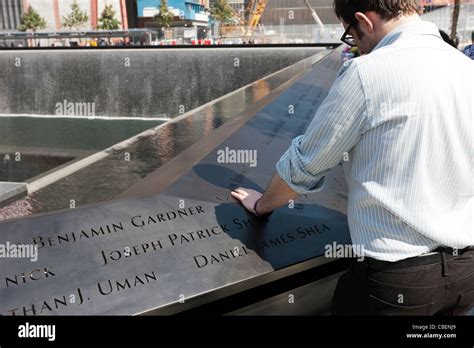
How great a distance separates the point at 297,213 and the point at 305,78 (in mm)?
5320

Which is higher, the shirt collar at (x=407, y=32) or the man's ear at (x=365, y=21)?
the man's ear at (x=365, y=21)

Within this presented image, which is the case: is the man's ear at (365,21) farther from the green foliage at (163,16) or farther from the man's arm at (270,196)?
the green foliage at (163,16)

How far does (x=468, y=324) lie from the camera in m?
1.40

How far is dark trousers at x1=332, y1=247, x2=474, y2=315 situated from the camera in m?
1.26

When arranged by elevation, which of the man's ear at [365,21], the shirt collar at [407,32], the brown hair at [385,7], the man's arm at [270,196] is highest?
the brown hair at [385,7]

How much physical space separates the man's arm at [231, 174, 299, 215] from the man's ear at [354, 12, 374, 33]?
52cm

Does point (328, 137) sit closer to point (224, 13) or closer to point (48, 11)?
point (48, 11)

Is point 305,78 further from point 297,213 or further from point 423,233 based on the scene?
point 423,233

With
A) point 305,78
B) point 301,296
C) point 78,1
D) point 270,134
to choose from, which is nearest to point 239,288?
point 301,296

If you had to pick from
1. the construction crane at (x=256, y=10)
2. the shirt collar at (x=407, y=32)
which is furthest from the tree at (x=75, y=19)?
the shirt collar at (x=407, y=32)

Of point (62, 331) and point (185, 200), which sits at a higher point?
point (185, 200)

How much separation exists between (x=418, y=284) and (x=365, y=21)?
75 cm

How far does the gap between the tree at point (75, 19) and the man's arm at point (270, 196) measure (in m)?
54.3

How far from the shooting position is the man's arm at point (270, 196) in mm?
1480
